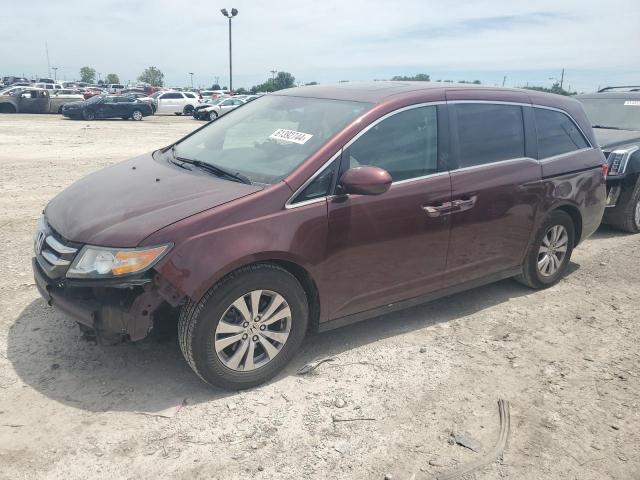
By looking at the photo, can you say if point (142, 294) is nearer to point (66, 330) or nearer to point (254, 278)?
point (254, 278)

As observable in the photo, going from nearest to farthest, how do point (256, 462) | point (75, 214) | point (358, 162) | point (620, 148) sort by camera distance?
point (256, 462) → point (75, 214) → point (358, 162) → point (620, 148)

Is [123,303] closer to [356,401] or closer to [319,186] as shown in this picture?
[319,186]

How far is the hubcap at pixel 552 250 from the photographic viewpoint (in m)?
4.88

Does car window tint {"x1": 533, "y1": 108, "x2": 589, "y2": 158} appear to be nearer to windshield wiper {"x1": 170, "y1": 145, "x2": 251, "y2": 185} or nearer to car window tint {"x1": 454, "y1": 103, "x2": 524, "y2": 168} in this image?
car window tint {"x1": 454, "y1": 103, "x2": 524, "y2": 168}

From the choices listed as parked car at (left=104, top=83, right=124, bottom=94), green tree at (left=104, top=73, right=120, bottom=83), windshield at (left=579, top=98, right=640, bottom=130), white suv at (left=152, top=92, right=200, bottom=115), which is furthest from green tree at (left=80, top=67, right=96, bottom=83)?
windshield at (left=579, top=98, right=640, bottom=130)

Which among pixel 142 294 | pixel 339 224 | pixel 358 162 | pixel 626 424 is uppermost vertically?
pixel 358 162

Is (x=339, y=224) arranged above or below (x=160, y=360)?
above

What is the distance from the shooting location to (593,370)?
3.72 metres

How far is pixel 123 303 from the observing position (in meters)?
2.91

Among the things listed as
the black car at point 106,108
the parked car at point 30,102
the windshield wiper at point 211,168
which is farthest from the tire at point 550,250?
A: the parked car at point 30,102

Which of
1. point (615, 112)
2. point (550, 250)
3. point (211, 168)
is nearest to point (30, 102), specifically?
point (615, 112)

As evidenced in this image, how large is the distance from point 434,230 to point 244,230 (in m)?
1.47

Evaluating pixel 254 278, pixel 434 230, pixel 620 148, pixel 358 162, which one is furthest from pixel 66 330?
pixel 620 148

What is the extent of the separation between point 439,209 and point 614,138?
473cm
